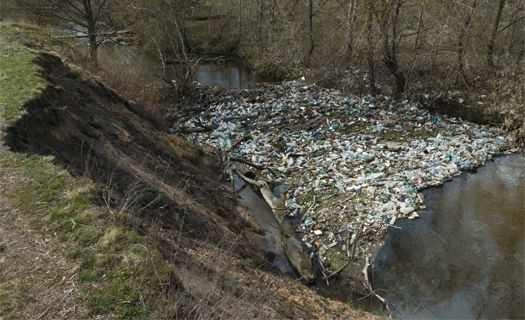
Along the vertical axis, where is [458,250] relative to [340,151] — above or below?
below

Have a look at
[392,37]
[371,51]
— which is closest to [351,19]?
[371,51]

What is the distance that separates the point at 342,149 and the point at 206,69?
1142cm

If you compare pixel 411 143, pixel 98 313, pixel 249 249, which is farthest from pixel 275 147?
pixel 98 313

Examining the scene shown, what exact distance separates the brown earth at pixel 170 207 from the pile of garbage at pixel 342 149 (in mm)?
1429

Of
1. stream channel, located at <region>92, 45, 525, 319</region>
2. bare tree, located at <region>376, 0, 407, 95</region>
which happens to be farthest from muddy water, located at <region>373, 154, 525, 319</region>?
bare tree, located at <region>376, 0, 407, 95</region>

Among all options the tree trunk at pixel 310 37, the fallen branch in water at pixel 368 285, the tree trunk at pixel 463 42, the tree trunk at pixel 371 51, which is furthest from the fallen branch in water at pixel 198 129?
the tree trunk at pixel 463 42

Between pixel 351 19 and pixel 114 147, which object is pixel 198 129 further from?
pixel 351 19

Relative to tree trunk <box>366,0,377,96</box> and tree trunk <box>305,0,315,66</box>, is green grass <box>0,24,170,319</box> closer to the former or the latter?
tree trunk <box>366,0,377,96</box>

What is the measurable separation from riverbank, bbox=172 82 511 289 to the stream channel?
0.31 meters

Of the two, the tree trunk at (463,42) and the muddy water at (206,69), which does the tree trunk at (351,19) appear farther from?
the muddy water at (206,69)

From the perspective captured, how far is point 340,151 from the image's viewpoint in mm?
10633

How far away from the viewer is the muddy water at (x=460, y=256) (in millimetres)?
6371

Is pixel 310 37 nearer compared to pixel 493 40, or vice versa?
pixel 493 40

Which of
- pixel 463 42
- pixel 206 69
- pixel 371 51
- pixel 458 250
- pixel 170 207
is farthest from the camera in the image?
pixel 206 69
